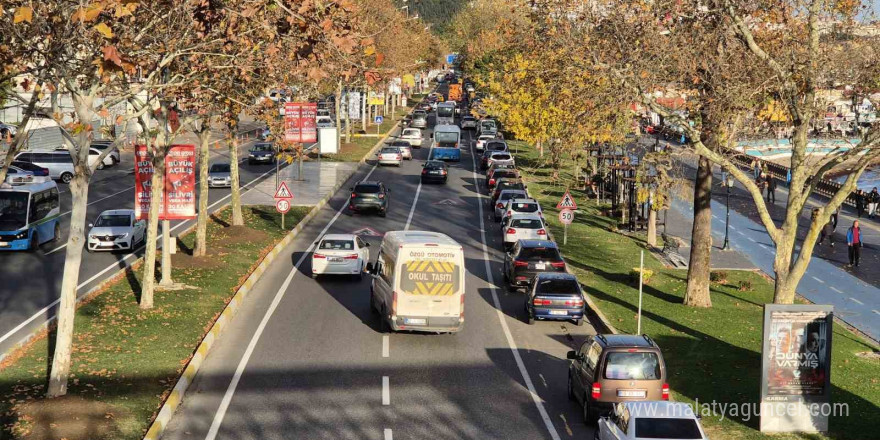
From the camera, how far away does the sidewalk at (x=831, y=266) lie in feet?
104

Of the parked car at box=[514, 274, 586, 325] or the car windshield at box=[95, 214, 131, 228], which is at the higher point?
the car windshield at box=[95, 214, 131, 228]

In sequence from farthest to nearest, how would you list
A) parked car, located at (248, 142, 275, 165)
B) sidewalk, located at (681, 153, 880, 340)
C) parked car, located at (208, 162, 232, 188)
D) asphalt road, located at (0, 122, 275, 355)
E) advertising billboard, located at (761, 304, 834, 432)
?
parked car, located at (248, 142, 275, 165)
parked car, located at (208, 162, 232, 188)
sidewalk, located at (681, 153, 880, 340)
asphalt road, located at (0, 122, 275, 355)
advertising billboard, located at (761, 304, 834, 432)

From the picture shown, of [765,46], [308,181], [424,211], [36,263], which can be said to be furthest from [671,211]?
[36,263]

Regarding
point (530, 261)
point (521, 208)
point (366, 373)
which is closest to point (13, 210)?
point (530, 261)

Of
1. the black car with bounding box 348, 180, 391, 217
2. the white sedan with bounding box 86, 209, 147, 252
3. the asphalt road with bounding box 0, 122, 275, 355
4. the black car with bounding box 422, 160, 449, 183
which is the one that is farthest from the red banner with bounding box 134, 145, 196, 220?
the black car with bounding box 422, 160, 449, 183

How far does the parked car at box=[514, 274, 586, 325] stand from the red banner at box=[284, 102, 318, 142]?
57.9ft

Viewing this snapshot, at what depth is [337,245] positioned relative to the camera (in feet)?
108

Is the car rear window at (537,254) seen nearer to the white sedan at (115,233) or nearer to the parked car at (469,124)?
the white sedan at (115,233)

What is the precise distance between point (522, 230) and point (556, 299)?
12.6m

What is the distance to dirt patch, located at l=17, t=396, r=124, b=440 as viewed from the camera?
53.6ft

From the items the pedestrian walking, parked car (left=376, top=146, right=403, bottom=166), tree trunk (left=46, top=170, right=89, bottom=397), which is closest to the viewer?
tree trunk (left=46, top=170, right=89, bottom=397)

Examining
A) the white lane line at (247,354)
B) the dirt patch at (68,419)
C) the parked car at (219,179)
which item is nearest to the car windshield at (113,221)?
the white lane line at (247,354)

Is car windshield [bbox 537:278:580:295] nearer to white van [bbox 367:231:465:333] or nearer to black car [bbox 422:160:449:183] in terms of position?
white van [bbox 367:231:465:333]

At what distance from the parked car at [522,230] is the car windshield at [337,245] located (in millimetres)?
8044
